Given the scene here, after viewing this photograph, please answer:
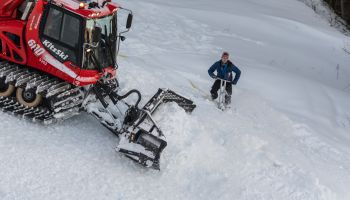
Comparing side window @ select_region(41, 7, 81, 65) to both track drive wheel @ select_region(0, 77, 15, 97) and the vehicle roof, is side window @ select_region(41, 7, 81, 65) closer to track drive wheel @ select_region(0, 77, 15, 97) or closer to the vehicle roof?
the vehicle roof

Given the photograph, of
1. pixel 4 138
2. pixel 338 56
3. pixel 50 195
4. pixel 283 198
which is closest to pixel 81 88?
pixel 4 138

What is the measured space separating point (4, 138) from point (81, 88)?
170 centimetres

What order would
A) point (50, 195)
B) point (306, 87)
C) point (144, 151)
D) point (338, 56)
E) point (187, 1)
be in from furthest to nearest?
point (187, 1) < point (338, 56) < point (306, 87) < point (144, 151) < point (50, 195)

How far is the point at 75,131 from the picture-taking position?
9.28m

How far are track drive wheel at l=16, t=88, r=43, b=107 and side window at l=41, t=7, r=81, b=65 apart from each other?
79 cm

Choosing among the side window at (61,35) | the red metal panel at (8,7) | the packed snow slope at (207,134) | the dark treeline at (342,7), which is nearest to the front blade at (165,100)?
the packed snow slope at (207,134)

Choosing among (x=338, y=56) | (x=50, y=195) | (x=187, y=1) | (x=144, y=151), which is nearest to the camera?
(x=50, y=195)

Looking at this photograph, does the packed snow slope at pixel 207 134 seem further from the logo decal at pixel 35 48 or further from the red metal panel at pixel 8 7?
the red metal panel at pixel 8 7

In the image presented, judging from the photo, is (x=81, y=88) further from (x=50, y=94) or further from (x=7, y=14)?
(x=7, y=14)

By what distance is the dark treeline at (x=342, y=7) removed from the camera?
30053 mm

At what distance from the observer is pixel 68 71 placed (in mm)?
9062

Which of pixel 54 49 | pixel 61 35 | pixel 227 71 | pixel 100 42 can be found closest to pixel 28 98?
pixel 54 49

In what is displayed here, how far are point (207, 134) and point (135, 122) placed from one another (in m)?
1.74

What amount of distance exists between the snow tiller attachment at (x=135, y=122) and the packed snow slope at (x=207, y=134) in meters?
0.31
